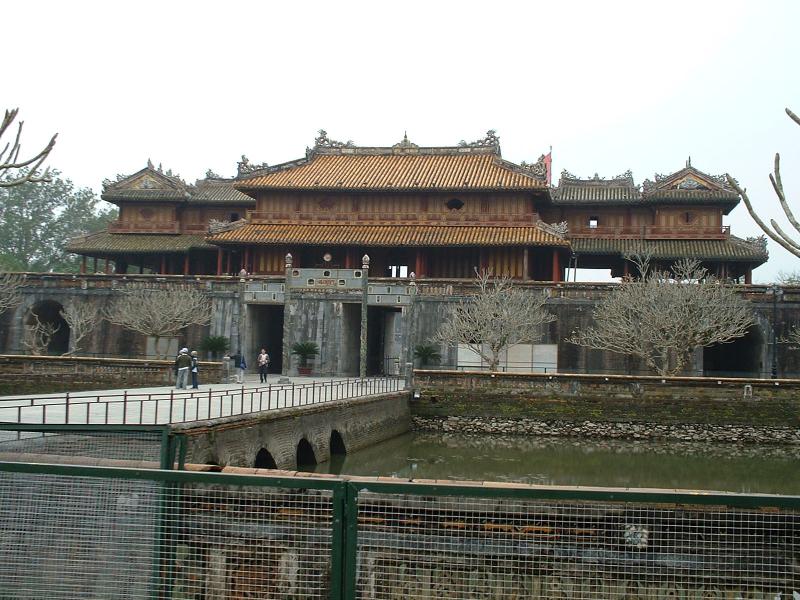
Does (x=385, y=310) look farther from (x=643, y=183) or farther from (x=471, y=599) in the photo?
(x=471, y=599)

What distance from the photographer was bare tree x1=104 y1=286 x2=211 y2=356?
40.5 metres

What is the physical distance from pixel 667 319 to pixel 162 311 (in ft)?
76.4

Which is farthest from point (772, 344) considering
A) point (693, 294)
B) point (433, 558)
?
point (433, 558)

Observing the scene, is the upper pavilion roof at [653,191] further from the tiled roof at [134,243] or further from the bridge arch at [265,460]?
the bridge arch at [265,460]

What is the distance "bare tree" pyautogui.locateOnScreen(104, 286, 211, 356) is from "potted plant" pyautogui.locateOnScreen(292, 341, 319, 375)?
5374 millimetres

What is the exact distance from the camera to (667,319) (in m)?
34.6

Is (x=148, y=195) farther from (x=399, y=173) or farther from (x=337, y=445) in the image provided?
(x=337, y=445)

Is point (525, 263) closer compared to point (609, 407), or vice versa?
point (609, 407)

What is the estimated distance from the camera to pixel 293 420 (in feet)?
72.6

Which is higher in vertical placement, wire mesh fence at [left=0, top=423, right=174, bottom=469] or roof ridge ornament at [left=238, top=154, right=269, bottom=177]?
roof ridge ornament at [left=238, top=154, right=269, bottom=177]

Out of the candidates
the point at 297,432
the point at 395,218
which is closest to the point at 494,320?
the point at 395,218

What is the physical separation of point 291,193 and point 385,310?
889cm

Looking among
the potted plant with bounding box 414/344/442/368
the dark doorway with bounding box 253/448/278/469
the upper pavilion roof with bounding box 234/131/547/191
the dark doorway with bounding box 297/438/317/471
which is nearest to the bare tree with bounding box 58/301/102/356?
the upper pavilion roof with bounding box 234/131/547/191

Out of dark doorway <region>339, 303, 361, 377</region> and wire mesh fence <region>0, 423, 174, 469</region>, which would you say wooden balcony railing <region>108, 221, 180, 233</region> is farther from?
wire mesh fence <region>0, 423, 174, 469</region>
